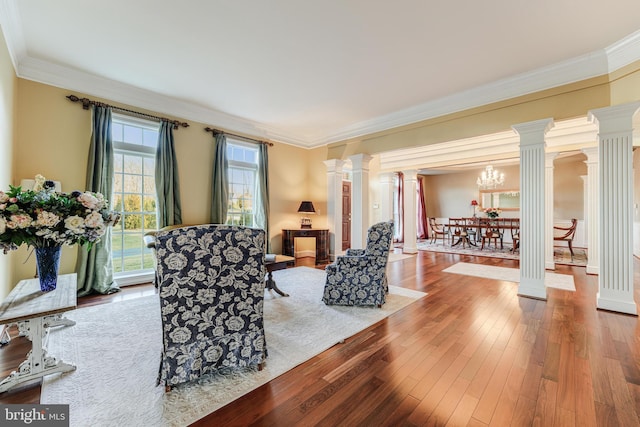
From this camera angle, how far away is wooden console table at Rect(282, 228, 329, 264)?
5.98 m

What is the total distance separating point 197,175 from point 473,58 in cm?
463

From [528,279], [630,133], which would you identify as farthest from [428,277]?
[630,133]

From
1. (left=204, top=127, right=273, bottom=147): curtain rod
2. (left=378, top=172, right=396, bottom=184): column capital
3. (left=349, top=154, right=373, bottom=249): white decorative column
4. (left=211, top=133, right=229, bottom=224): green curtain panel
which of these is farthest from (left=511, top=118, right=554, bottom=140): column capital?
(left=378, top=172, right=396, bottom=184): column capital

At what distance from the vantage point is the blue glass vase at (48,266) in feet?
6.52

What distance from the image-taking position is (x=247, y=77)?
3754 millimetres

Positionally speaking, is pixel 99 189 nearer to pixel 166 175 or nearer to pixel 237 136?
pixel 166 175

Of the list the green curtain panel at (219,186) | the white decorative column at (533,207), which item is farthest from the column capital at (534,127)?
the green curtain panel at (219,186)

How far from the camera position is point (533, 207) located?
12.1 feet

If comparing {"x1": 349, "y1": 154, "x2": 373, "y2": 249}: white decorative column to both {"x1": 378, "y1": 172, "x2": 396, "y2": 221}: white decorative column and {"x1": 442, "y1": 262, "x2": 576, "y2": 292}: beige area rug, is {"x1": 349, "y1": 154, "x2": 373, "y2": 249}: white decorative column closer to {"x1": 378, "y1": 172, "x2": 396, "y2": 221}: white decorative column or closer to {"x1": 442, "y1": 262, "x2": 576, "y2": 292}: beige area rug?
{"x1": 442, "y1": 262, "x2": 576, "y2": 292}: beige area rug

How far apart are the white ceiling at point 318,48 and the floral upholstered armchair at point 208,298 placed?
7.17 feet

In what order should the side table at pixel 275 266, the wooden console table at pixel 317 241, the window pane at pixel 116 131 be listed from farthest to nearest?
1. the wooden console table at pixel 317 241
2. the window pane at pixel 116 131
3. the side table at pixel 275 266

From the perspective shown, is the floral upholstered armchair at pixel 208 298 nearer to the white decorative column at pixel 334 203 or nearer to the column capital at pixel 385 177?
the white decorative column at pixel 334 203

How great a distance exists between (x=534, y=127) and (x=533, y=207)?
3.61 ft

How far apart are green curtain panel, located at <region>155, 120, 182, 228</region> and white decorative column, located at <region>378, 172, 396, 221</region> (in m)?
6.41
